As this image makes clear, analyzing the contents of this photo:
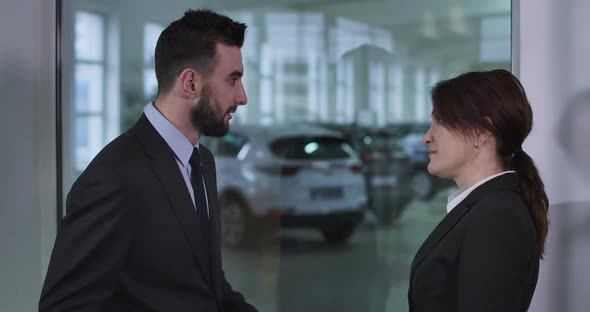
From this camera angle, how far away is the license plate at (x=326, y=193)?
21.0ft

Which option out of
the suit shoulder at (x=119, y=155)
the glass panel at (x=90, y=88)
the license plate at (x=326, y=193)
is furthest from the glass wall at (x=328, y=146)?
the suit shoulder at (x=119, y=155)

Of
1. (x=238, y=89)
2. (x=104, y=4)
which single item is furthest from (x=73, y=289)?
(x=104, y=4)

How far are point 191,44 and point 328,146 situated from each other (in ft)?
15.5

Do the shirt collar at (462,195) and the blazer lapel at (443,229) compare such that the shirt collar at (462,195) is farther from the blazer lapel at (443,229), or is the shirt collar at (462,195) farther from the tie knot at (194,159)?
the tie knot at (194,159)

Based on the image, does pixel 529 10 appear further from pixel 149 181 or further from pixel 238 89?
pixel 149 181

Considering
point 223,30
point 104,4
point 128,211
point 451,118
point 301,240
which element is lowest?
point 301,240

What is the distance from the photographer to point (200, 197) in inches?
68.8

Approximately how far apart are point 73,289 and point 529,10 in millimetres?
1530

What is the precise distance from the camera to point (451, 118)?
5.26 feet

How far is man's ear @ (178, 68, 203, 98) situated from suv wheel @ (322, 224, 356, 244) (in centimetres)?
483

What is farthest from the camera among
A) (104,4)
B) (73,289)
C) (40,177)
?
(104,4)

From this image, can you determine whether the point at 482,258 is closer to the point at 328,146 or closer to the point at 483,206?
the point at 483,206

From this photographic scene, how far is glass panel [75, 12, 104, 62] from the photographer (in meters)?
3.90

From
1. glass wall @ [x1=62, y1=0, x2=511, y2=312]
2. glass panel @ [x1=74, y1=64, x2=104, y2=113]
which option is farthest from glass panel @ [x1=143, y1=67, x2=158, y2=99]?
glass panel @ [x1=74, y1=64, x2=104, y2=113]
